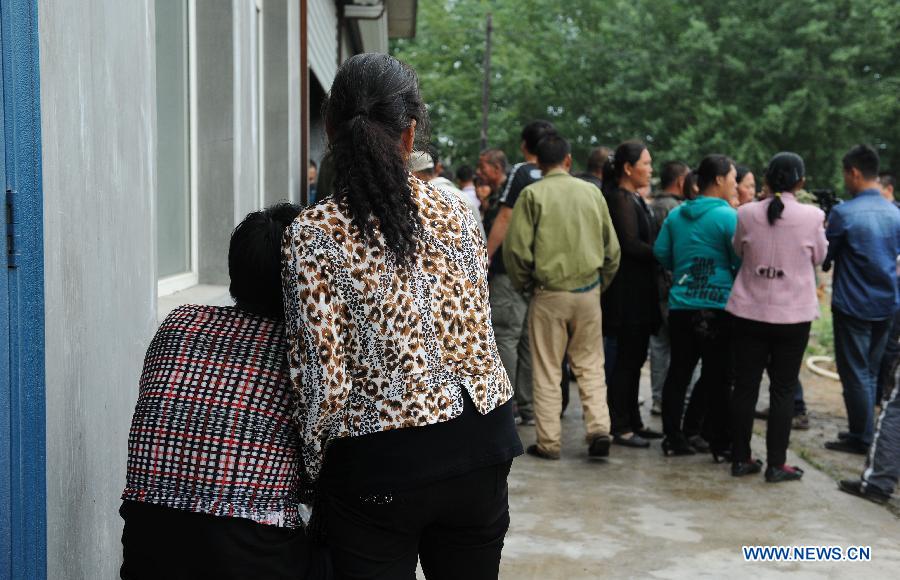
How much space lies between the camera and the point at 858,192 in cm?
700

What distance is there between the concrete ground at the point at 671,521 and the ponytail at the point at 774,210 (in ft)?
5.04

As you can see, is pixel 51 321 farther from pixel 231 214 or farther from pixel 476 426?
pixel 231 214

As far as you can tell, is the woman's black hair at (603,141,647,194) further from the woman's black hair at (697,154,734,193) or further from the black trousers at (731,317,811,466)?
the black trousers at (731,317,811,466)

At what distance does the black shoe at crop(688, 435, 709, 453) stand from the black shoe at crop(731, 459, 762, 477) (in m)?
0.61

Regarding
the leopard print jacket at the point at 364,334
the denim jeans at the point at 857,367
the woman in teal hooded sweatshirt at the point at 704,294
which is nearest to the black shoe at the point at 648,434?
the woman in teal hooded sweatshirt at the point at 704,294

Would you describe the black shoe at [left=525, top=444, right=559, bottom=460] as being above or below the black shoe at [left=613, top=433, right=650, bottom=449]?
above

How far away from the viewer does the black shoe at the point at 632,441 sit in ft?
23.0

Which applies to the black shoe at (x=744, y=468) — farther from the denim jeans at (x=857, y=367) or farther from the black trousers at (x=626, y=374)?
the denim jeans at (x=857, y=367)

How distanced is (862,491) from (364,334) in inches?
178

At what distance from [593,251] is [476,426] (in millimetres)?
4258

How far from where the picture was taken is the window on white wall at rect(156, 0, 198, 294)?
4.53m

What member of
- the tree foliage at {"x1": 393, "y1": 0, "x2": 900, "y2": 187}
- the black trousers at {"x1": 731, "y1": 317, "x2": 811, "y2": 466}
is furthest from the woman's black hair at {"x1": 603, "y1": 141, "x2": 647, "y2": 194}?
the tree foliage at {"x1": 393, "y1": 0, "x2": 900, "y2": 187}

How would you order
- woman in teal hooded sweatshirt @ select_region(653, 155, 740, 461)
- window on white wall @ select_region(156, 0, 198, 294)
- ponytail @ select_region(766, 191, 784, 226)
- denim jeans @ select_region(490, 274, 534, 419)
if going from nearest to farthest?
window on white wall @ select_region(156, 0, 198, 294) < ponytail @ select_region(766, 191, 784, 226) < woman in teal hooded sweatshirt @ select_region(653, 155, 740, 461) < denim jeans @ select_region(490, 274, 534, 419)

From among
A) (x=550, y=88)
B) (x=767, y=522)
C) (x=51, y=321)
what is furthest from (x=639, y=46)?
(x=51, y=321)
